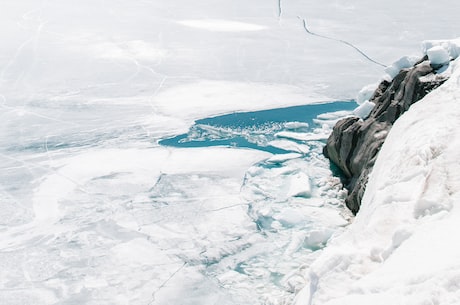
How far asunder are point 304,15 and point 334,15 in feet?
3.17

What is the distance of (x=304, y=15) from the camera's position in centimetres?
2066

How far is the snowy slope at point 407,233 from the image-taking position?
4.10 m

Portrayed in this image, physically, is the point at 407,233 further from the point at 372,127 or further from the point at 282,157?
the point at 282,157

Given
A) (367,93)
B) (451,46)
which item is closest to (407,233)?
(451,46)

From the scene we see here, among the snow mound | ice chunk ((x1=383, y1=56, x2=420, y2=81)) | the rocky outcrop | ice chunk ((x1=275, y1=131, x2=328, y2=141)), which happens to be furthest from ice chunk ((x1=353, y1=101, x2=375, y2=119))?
the snow mound

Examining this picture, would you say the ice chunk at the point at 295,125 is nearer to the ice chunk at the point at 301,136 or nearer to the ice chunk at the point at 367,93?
the ice chunk at the point at 301,136

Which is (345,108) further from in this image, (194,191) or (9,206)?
(9,206)

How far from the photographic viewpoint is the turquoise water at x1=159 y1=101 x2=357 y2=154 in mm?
10992

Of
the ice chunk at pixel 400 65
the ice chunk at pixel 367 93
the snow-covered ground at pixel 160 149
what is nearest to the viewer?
the snow-covered ground at pixel 160 149

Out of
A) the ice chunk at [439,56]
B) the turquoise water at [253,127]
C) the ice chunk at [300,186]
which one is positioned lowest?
the turquoise water at [253,127]

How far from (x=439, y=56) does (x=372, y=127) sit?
135 cm

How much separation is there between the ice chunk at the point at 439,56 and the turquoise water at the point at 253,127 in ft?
9.47

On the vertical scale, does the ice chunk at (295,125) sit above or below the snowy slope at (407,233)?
below

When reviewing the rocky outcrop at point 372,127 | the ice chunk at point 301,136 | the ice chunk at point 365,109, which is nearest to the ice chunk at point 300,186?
the rocky outcrop at point 372,127
